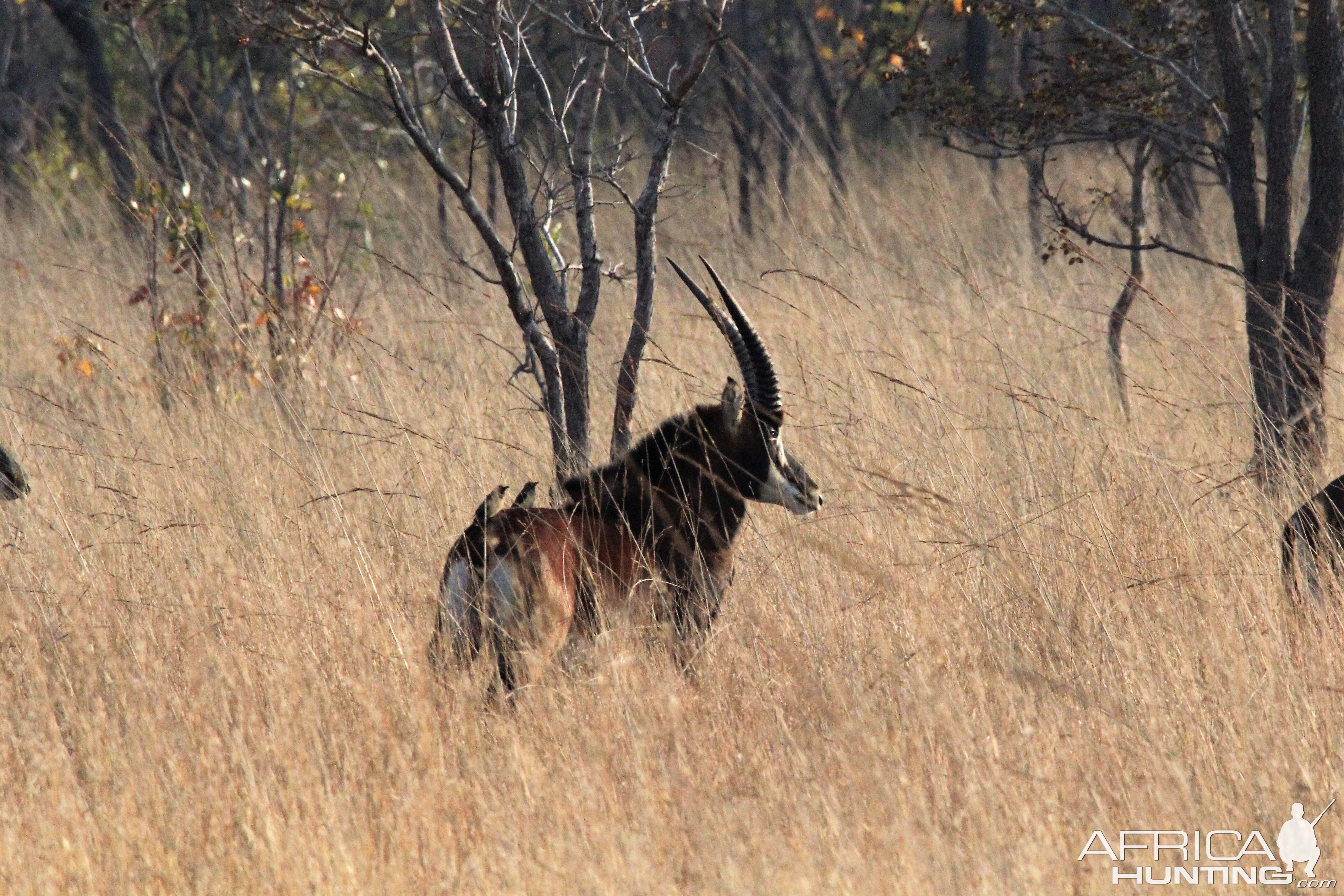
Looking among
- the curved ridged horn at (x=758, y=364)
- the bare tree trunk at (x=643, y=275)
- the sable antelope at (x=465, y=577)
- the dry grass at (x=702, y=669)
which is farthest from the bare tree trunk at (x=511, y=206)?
the sable antelope at (x=465, y=577)

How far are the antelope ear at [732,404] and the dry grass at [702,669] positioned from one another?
44cm

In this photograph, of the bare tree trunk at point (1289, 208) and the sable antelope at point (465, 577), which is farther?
the bare tree trunk at point (1289, 208)

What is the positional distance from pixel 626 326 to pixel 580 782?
16.7 feet

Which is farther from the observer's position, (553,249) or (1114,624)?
(553,249)

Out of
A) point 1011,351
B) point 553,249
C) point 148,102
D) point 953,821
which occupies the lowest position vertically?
point 953,821

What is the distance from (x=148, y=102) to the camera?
12.3 meters

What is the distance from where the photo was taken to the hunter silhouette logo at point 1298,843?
2.54 m

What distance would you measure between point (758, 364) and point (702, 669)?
35.9 inches

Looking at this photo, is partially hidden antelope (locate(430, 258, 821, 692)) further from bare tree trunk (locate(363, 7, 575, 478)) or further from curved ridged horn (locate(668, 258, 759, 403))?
bare tree trunk (locate(363, 7, 575, 478))

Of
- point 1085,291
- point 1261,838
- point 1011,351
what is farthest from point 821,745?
point 1085,291

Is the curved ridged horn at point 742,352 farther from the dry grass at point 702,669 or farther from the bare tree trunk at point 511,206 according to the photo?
the bare tree trunk at point 511,206

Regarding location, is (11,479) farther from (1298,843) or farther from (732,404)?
(1298,843)

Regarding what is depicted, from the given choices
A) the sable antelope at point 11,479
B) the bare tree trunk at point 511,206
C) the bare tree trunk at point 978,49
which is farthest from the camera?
the bare tree trunk at point 978,49

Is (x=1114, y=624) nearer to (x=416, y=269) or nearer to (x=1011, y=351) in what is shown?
(x=1011, y=351)
